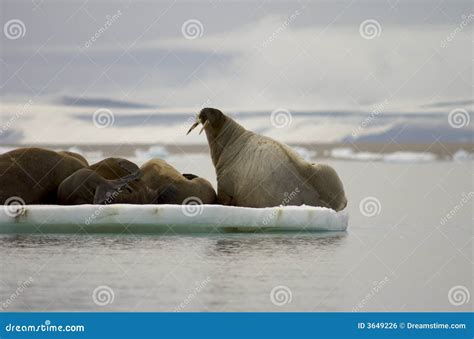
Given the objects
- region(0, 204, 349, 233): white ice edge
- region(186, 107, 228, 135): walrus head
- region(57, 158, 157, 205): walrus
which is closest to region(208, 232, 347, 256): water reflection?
region(0, 204, 349, 233): white ice edge

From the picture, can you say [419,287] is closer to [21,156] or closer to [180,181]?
[180,181]

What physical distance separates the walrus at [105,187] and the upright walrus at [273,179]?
1.36 metres

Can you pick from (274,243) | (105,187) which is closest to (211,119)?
(105,187)

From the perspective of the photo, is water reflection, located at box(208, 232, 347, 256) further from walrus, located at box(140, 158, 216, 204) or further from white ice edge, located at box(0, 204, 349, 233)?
walrus, located at box(140, 158, 216, 204)

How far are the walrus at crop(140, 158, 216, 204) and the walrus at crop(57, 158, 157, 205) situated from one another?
8.2 inches

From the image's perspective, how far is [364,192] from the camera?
20.0 meters

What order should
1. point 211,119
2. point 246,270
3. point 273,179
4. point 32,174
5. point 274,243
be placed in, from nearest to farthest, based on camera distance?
point 246,270 < point 274,243 < point 32,174 < point 273,179 < point 211,119

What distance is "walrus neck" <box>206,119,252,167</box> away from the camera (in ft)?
53.2

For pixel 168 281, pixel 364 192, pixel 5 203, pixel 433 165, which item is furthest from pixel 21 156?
pixel 433 165

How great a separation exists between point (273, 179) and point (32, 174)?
3.42 metres

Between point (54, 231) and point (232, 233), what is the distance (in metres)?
2.34

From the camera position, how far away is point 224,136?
16.3 meters

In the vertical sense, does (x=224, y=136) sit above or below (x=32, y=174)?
above

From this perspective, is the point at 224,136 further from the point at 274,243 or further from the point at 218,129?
the point at 274,243
